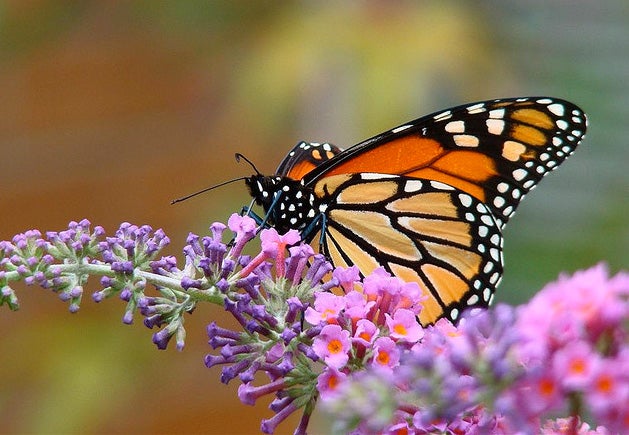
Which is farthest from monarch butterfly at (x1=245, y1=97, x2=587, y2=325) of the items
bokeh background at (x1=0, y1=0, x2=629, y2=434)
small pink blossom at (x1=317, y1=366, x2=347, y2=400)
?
bokeh background at (x1=0, y1=0, x2=629, y2=434)

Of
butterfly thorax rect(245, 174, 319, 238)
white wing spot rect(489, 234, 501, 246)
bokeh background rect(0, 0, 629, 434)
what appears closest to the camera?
butterfly thorax rect(245, 174, 319, 238)

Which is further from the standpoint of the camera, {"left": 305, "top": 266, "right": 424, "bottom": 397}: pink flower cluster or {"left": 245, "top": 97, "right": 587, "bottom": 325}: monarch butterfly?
{"left": 245, "top": 97, "right": 587, "bottom": 325}: monarch butterfly

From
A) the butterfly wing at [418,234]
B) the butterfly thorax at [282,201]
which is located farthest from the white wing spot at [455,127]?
the butterfly thorax at [282,201]

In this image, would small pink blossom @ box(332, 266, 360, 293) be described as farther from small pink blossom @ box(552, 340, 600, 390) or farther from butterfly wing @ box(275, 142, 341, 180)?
butterfly wing @ box(275, 142, 341, 180)

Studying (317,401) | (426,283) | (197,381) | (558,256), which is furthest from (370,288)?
(197,381)

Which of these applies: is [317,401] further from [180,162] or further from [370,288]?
[180,162]

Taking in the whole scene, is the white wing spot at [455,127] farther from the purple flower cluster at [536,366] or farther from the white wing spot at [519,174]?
the purple flower cluster at [536,366]

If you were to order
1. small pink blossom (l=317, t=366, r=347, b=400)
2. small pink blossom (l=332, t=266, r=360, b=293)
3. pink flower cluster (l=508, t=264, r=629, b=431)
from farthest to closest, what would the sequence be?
small pink blossom (l=332, t=266, r=360, b=293), small pink blossom (l=317, t=366, r=347, b=400), pink flower cluster (l=508, t=264, r=629, b=431)
